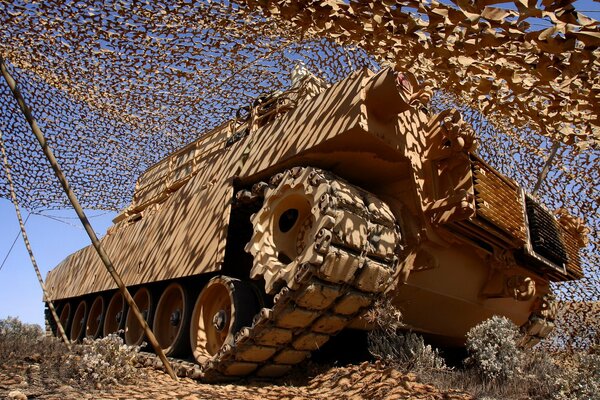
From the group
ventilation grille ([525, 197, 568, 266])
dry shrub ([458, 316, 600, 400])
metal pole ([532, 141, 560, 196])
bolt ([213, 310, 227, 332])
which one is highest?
metal pole ([532, 141, 560, 196])

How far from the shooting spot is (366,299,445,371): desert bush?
4336 mm

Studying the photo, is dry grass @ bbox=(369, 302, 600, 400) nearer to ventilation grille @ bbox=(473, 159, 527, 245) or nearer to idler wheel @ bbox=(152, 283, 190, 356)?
ventilation grille @ bbox=(473, 159, 527, 245)

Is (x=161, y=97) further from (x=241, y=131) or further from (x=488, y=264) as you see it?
(x=488, y=264)

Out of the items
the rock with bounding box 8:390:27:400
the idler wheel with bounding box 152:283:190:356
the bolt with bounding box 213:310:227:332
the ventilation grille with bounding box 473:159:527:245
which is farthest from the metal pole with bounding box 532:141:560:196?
the rock with bounding box 8:390:27:400

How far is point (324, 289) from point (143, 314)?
3976 millimetres

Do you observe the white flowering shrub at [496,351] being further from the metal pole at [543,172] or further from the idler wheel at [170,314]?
the metal pole at [543,172]

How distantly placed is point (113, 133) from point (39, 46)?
3.25m

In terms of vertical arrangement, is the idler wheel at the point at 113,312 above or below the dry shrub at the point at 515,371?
above

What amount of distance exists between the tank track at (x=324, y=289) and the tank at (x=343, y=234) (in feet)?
0.04

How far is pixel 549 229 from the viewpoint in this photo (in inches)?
227

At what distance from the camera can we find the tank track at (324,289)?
153 inches

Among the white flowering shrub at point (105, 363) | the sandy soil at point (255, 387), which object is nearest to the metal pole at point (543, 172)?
the sandy soil at point (255, 387)

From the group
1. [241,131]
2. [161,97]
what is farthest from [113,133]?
[241,131]

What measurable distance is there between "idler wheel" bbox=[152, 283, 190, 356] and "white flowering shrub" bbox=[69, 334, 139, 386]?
4.29 feet
